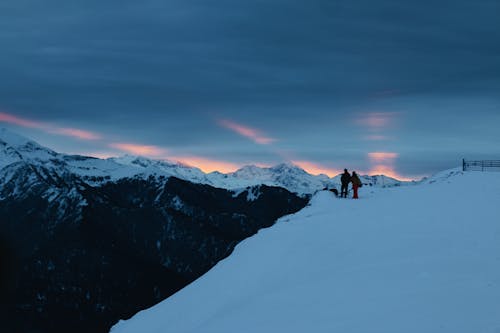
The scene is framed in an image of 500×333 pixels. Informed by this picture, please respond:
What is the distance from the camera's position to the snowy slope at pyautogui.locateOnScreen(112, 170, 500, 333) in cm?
860

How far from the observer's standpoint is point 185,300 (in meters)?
16.7

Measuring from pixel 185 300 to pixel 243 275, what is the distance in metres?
2.50

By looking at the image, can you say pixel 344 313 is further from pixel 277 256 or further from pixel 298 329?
pixel 277 256

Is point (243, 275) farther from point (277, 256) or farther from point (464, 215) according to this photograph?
point (464, 215)

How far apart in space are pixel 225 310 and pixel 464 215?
39.3 feet

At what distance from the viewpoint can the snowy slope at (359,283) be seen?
339 inches

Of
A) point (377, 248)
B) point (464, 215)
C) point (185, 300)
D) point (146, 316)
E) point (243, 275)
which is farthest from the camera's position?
point (464, 215)

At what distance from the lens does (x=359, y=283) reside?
35.9 ft

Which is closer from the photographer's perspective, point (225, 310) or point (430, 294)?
point (430, 294)

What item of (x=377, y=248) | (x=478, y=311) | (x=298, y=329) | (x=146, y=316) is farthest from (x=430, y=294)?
(x=146, y=316)

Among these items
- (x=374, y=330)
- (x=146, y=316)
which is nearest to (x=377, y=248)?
(x=374, y=330)

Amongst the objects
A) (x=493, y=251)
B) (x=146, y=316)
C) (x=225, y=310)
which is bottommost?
(x=146, y=316)

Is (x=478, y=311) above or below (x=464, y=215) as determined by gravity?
below

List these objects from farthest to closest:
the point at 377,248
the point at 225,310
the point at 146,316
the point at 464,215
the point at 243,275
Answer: the point at 464,215
the point at 146,316
the point at 243,275
the point at 377,248
the point at 225,310
